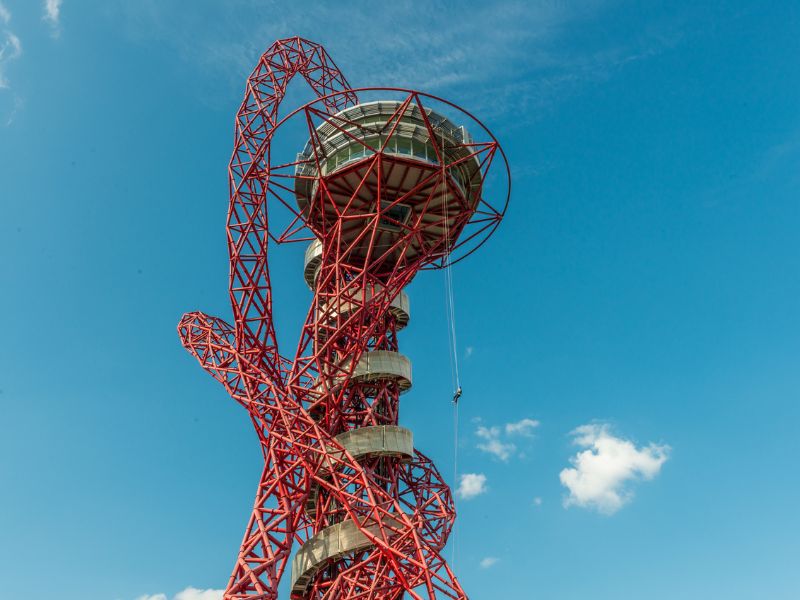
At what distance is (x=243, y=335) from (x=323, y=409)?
6789mm

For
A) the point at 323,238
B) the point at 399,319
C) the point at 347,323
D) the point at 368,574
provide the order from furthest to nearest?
1. the point at 399,319
2. the point at 323,238
3. the point at 347,323
4. the point at 368,574

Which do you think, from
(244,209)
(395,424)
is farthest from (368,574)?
(244,209)

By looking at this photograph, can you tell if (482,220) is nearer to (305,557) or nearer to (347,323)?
(347,323)

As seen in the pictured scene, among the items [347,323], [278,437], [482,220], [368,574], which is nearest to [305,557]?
[368,574]

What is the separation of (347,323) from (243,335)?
6180 mm

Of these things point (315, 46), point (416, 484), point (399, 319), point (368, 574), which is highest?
point (315, 46)

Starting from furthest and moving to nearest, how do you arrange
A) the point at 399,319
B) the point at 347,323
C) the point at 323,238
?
1. the point at 399,319
2. the point at 323,238
3. the point at 347,323

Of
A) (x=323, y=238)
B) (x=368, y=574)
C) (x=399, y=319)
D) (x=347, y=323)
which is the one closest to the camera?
(x=368, y=574)

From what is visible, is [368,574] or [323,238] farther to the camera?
[323,238]

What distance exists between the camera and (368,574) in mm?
40812

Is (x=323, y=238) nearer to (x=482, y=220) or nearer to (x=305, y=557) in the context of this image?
(x=482, y=220)

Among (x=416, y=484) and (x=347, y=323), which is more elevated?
(x=347, y=323)

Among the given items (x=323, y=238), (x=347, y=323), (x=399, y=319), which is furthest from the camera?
(x=399, y=319)

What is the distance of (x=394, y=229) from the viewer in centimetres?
4969
